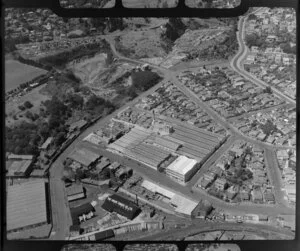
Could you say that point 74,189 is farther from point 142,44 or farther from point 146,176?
point 142,44

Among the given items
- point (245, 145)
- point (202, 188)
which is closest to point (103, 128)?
point (202, 188)

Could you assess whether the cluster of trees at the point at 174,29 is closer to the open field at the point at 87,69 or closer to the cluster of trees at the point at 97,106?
the open field at the point at 87,69

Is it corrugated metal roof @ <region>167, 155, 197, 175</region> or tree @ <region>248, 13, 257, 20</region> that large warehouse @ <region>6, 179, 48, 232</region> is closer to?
corrugated metal roof @ <region>167, 155, 197, 175</region>

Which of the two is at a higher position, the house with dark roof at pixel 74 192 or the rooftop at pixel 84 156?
the rooftop at pixel 84 156

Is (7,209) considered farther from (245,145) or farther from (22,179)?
(245,145)

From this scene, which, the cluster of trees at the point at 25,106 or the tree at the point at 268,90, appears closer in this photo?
the cluster of trees at the point at 25,106

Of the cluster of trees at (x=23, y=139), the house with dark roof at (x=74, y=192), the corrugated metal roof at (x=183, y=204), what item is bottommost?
the corrugated metal roof at (x=183, y=204)

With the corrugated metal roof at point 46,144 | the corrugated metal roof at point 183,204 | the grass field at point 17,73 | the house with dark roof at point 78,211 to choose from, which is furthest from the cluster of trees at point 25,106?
the corrugated metal roof at point 183,204

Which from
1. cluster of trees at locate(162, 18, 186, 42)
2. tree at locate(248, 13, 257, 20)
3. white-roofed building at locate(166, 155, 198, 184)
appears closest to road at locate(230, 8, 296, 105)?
tree at locate(248, 13, 257, 20)
